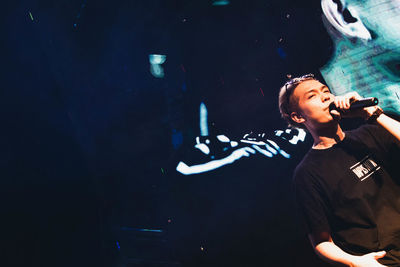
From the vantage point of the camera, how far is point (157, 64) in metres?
1.96

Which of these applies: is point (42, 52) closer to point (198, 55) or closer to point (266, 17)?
point (198, 55)

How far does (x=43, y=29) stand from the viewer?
192 cm

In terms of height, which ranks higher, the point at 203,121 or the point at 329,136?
the point at 329,136

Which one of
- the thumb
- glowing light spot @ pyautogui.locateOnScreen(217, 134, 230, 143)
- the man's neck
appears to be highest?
the man's neck

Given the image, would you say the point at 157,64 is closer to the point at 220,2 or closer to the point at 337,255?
the point at 220,2

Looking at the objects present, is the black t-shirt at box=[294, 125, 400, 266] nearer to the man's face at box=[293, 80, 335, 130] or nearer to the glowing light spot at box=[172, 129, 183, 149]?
the man's face at box=[293, 80, 335, 130]

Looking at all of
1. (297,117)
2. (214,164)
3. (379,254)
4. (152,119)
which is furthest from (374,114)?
(152,119)

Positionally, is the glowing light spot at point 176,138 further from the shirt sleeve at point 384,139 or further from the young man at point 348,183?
the shirt sleeve at point 384,139

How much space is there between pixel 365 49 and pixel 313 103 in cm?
83

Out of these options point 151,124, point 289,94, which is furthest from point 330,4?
point 151,124

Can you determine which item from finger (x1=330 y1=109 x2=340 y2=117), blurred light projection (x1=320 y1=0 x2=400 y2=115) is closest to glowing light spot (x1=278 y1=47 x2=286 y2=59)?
blurred light projection (x1=320 y1=0 x2=400 y2=115)

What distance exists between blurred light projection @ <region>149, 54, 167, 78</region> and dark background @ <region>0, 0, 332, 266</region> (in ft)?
0.16

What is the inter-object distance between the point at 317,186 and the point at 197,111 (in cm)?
110

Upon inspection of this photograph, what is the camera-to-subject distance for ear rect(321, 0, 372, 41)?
67.0 inches
